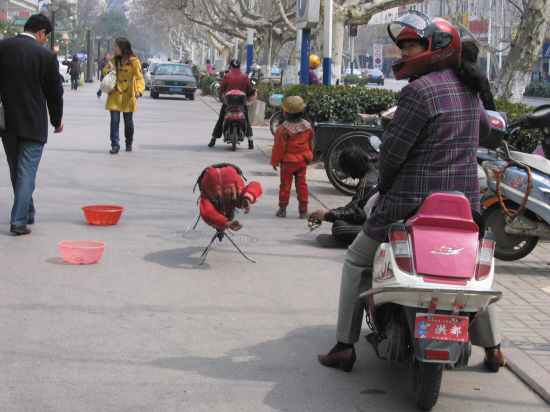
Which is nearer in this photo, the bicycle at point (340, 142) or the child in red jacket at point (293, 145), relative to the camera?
the child in red jacket at point (293, 145)

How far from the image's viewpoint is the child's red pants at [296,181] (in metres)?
8.21

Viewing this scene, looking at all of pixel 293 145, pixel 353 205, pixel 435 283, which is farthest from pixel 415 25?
pixel 293 145

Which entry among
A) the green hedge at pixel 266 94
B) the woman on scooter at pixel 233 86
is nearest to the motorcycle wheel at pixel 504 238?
the woman on scooter at pixel 233 86

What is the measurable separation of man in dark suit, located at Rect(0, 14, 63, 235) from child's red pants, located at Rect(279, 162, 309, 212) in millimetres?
2509

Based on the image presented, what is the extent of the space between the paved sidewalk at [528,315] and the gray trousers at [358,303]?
34cm

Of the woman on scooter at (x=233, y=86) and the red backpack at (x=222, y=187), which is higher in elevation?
the woman on scooter at (x=233, y=86)

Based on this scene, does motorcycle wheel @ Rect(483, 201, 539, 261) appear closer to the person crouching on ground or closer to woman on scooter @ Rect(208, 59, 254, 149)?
the person crouching on ground

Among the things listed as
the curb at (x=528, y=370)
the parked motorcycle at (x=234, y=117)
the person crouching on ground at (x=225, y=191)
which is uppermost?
the parked motorcycle at (x=234, y=117)

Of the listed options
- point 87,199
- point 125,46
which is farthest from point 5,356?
point 125,46

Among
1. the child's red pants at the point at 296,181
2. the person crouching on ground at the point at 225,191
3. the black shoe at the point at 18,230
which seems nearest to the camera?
the person crouching on ground at the point at 225,191

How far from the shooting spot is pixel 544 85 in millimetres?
45719

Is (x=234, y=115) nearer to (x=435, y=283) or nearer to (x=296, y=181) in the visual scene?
(x=296, y=181)

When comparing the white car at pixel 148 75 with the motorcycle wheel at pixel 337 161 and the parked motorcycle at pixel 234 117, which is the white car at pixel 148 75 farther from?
the motorcycle wheel at pixel 337 161

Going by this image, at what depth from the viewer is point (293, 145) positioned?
8141 millimetres
